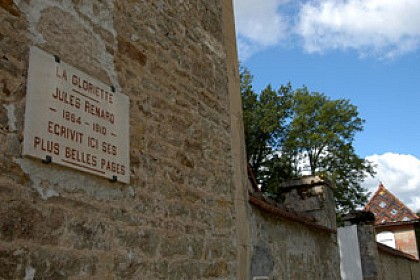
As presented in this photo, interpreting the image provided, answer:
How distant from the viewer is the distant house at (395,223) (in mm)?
20641

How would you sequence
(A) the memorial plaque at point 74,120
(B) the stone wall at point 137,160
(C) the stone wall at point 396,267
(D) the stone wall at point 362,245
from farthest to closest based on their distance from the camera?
(C) the stone wall at point 396,267 → (D) the stone wall at point 362,245 → (A) the memorial plaque at point 74,120 → (B) the stone wall at point 137,160

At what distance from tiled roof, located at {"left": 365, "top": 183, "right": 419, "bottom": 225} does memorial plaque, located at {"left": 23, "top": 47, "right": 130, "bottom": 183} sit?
68.0 ft

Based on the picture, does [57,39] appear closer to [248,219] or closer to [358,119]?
[248,219]

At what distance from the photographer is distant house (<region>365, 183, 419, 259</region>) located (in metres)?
20.6

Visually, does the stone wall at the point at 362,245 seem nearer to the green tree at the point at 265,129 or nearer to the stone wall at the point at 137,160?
the stone wall at the point at 137,160

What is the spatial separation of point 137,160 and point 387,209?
21580 millimetres

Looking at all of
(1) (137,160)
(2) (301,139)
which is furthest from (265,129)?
(1) (137,160)

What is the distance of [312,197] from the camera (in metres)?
7.30

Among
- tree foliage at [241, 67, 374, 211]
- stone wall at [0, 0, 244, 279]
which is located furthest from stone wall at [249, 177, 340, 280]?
tree foliage at [241, 67, 374, 211]

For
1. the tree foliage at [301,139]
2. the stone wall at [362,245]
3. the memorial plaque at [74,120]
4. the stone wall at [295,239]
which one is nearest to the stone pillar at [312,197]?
the stone wall at [295,239]

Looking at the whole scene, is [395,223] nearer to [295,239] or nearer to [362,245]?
[362,245]

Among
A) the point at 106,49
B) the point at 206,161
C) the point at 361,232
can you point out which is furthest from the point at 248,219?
the point at 361,232

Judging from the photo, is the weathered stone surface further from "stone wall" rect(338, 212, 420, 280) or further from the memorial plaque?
the memorial plaque

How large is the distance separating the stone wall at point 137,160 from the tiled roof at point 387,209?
18997 millimetres
